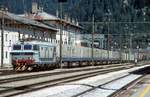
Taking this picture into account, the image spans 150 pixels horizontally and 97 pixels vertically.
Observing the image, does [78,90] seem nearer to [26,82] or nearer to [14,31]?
[26,82]

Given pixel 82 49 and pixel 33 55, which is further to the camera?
pixel 82 49

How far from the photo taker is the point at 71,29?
129 m

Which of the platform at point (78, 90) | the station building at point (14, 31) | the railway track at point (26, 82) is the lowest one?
the platform at point (78, 90)

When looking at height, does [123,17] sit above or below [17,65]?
above

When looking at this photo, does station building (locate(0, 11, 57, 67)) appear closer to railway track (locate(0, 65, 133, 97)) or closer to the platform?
railway track (locate(0, 65, 133, 97))

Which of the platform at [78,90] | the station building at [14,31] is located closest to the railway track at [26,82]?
the platform at [78,90]

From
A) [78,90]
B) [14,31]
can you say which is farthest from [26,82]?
[14,31]

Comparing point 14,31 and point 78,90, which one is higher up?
point 14,31

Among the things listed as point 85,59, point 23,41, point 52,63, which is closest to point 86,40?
point 85,59

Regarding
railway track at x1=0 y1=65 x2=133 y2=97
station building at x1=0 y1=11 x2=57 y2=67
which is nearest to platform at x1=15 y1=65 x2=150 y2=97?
railway track at x1=0 y1=65 x2=133 y2=97

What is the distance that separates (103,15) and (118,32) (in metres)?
14.3

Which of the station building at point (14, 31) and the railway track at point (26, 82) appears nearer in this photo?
the railway track at point (26, 82)

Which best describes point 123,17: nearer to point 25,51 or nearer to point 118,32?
point 118,32

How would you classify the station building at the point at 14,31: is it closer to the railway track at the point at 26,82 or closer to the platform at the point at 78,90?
the railway track at the point at 26,82
